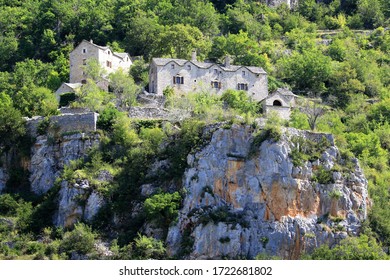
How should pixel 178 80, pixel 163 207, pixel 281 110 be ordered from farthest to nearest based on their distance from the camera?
pixel 178 80
pixel 281 110
pixel 163 207

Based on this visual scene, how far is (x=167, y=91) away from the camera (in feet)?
253

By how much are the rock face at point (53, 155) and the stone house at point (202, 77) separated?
565 inches

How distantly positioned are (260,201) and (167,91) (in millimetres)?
20306

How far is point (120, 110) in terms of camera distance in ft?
228

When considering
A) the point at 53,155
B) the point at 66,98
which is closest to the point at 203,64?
the point at 66,98

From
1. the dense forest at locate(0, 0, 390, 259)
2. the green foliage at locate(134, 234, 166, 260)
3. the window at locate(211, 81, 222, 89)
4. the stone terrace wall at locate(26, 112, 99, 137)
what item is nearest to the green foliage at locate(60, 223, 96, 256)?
the dense forest at locate(0, 0, 390, 259)

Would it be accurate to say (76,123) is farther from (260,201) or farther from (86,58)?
(86,58)

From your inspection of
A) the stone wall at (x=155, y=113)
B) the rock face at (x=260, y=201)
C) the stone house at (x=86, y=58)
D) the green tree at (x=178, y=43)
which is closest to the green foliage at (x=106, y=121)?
the stone wall at (x=155, y=113)

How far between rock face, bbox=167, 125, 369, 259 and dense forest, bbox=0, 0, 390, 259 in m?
1.27

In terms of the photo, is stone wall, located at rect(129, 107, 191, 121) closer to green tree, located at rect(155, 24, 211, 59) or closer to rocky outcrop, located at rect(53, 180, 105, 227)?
rocky outcrop, located at rect(53, 180, 105, 227)

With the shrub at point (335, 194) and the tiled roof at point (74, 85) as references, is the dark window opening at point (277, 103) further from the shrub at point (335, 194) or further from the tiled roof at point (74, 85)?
the shrub at point (335, 194)

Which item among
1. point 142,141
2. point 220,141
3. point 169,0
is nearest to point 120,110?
point 142,141

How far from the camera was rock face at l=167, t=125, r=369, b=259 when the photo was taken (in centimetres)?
5769

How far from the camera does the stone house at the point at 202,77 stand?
259 ft
